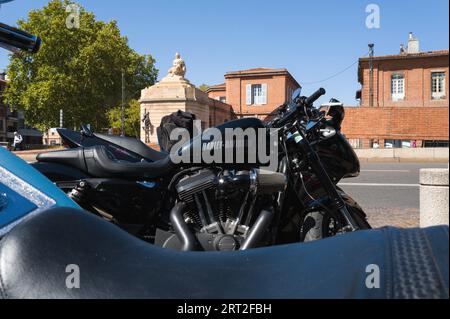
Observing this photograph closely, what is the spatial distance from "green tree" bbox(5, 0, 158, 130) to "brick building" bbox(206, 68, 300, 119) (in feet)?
45.9

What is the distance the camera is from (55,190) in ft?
7.12

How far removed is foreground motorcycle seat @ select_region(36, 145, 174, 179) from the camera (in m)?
3.09

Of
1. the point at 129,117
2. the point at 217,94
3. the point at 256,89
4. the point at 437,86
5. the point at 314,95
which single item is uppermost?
the point at 217,94

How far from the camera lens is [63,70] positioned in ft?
134

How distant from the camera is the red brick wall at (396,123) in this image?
28.2m

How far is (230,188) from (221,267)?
1.73 meters

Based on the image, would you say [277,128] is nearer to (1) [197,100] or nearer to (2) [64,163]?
(2) [64,163]

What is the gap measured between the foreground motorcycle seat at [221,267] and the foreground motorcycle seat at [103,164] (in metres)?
1.99

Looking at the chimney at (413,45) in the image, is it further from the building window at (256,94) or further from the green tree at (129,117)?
the green tree at (129,117)

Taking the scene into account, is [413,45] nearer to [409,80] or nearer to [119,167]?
[409,80]

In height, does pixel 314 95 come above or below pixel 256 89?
below

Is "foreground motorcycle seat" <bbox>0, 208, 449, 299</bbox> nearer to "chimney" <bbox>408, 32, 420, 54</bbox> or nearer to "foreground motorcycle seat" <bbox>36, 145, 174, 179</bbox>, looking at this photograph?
"foreground motorcycle seat" <bbox>36, 145, 174, 179</bbox>

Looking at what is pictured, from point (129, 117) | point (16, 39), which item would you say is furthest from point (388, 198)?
point (129, 117)
